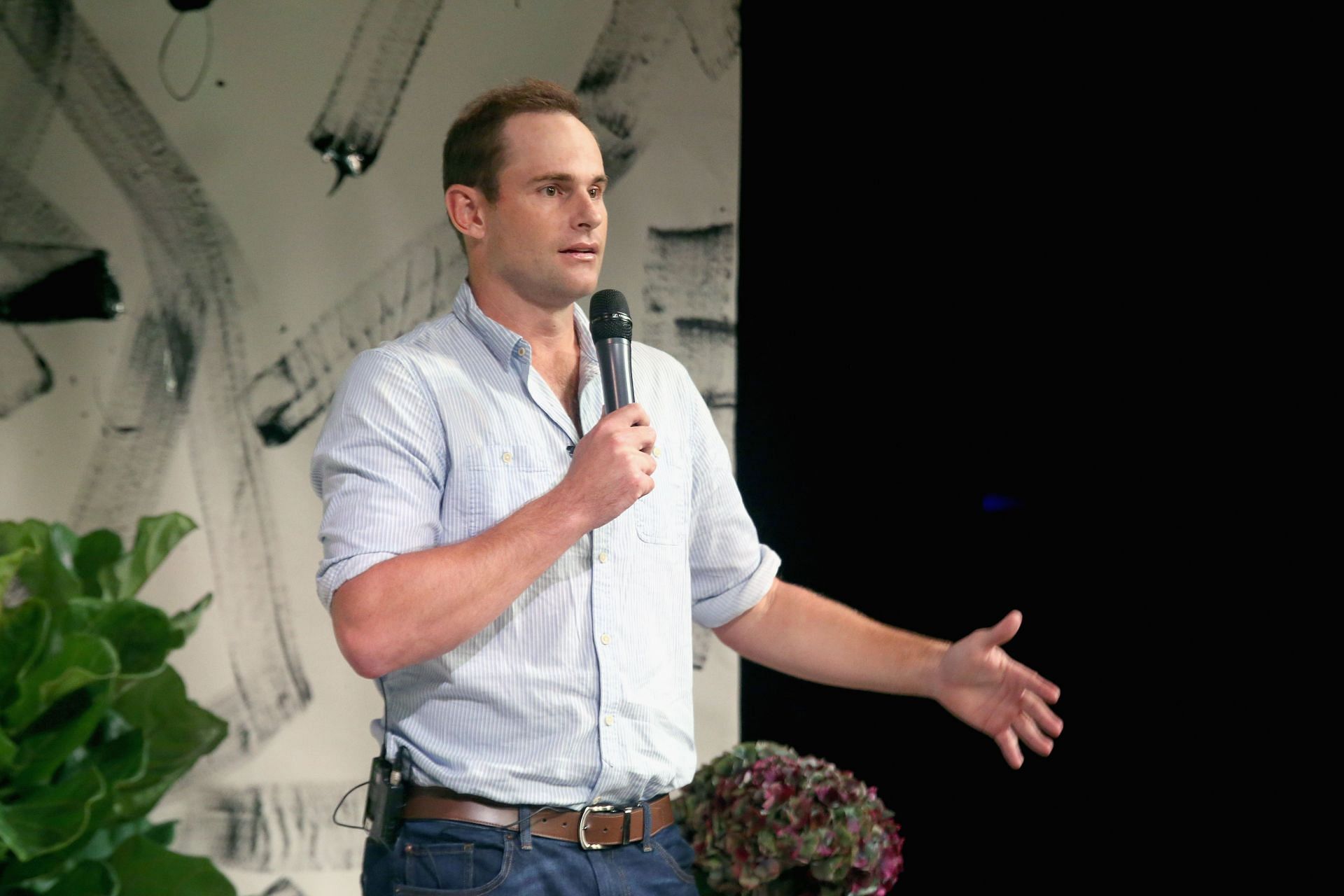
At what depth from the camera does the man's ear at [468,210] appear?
187cm

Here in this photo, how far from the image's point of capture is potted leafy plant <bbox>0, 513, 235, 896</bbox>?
2.62ft

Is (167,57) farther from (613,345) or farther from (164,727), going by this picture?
(164,727)

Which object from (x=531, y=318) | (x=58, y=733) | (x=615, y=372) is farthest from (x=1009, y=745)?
(x=58, y=733)

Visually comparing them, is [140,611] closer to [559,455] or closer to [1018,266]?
[559,455]

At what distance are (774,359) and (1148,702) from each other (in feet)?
3.79

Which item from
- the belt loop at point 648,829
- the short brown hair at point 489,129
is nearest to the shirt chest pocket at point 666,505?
the belt loop at point 648,829

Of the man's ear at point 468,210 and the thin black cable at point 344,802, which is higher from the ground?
the man's ear at point 468,210

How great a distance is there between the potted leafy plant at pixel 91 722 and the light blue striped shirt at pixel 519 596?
1.93 ft

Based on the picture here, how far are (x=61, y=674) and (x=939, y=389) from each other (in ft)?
7.65

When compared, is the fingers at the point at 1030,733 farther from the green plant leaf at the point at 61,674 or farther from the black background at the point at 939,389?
the green plant leaf at the point at 61,674

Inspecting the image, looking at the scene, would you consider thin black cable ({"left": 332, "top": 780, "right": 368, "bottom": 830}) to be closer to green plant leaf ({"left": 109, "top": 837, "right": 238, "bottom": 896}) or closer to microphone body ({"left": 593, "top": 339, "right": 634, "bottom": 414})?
microphone body ({"left": 593, "top": 339, "right": 634, "bottom": 414})

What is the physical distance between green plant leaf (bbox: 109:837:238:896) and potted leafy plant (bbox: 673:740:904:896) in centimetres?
161

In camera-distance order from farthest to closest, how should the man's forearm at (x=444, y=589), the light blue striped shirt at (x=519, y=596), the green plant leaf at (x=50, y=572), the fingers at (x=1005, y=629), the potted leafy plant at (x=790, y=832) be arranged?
1. the potted leafy plant at (x=790, y=832)
2. the fingers at (x=1005, y=629)
3. the light blue striped shirt at (x=519, y=596)
4. the man's forearm at (x=444, y=589)
5. the green plant leaf at (x=50, y=572)

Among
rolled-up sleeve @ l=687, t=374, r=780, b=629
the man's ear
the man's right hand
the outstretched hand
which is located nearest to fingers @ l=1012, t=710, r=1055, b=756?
the outstretched hand
